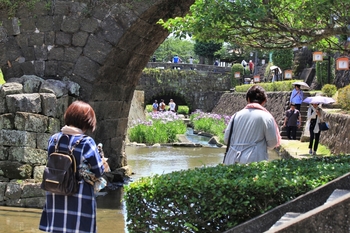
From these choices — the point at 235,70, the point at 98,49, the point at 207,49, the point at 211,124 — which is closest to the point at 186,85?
the point at 235,70

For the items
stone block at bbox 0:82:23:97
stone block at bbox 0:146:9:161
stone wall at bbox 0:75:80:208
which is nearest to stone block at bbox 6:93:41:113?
stone wall at bbox 0:75:80:208

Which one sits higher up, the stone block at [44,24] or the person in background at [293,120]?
the stone block at [44,24]

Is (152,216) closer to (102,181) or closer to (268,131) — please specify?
(102,181)

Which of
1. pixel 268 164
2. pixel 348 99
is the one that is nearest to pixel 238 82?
pixel 348 99

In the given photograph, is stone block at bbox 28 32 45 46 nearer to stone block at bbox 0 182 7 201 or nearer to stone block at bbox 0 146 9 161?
stone block at bbox 0 146 9 161

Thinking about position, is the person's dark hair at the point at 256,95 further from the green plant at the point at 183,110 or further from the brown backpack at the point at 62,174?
the green plant at the point at 183,110

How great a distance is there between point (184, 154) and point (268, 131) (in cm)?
1033

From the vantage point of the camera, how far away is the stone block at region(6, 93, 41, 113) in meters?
8.66

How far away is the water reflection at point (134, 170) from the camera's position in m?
7.27

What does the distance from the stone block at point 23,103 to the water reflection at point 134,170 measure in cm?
140

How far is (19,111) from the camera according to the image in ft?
28.5

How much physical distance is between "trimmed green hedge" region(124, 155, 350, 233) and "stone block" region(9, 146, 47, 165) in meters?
4.05

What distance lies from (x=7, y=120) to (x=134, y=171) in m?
4.45

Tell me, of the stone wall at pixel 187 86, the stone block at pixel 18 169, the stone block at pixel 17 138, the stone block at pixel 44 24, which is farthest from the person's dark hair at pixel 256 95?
the stone wall at pixel 187 86
